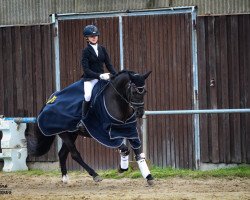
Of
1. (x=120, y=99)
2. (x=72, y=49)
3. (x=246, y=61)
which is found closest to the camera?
(x=120, y=99)

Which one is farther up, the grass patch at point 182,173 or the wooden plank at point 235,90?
the wooden plank at point 235,90

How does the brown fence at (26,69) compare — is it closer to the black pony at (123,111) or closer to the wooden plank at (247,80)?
the black pony at (123,111)

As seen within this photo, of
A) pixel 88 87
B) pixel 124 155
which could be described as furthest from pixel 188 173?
pixel 88 87

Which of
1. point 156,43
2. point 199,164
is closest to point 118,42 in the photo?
point 156,43

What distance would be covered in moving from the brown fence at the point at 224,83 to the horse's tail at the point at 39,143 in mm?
2856

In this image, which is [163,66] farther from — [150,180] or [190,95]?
[150,180]

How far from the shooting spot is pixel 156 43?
15.4 m

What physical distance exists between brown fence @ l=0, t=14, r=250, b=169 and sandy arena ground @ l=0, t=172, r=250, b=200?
1.40 metres

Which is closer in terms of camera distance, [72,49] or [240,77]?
[240,77]

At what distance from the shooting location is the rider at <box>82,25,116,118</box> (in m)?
13.1

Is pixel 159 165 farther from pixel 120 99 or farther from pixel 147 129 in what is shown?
pixel 120 99

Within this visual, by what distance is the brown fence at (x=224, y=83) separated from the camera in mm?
14820

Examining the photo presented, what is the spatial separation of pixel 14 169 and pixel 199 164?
3.71 meters

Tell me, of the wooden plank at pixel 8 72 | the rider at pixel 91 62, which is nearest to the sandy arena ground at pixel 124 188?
the rider at pixel 91 62
